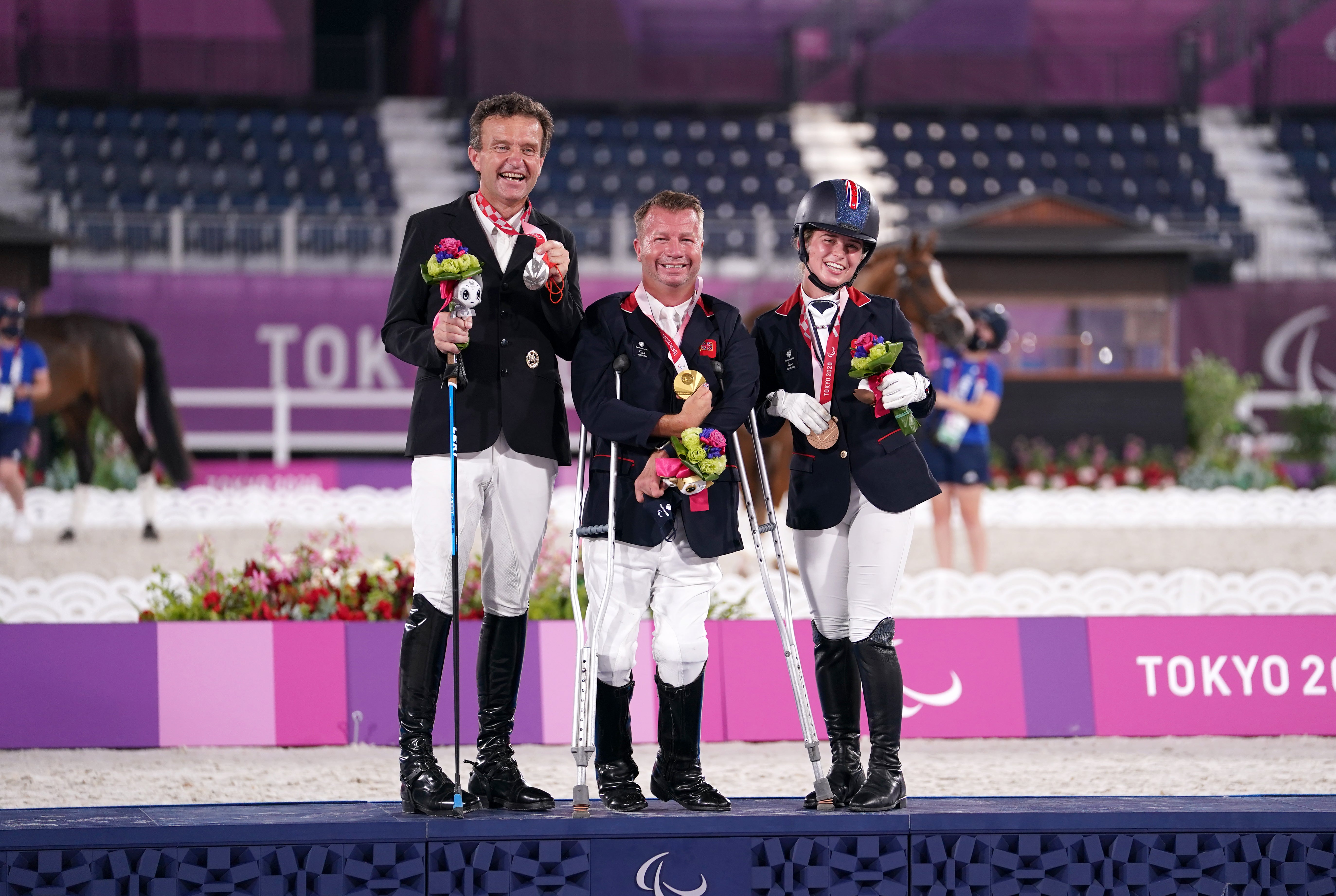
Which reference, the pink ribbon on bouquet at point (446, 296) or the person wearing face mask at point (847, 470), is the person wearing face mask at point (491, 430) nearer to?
the pink ribbon on bouquet at point (446, 296)

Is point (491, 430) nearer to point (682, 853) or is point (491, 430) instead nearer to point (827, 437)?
point (827, 437)

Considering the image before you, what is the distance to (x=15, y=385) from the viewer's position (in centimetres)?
1012

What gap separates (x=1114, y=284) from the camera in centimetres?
1616

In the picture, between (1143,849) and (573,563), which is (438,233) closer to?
(573,563)

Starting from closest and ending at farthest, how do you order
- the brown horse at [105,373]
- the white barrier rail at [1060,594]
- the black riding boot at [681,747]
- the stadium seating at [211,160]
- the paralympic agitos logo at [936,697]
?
the black riding boot at [681,747] < the paralympic agitos logo at [936,697] < the white barrier rail at [1060,594] < the brown horse at [105,373] < the stadium seating at [211,160]

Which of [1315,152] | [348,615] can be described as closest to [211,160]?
[348,615]

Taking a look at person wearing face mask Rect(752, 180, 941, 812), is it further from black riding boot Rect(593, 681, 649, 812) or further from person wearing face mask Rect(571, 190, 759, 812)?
black riding boot Rect(593, 681, 649, 812)

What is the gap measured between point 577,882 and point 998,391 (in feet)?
17.4

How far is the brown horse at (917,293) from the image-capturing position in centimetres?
763

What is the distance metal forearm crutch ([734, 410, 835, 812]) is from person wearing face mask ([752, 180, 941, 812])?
4 cm

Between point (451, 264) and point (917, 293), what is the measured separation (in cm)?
484

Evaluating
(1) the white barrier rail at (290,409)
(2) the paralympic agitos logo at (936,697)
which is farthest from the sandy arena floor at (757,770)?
(1) the white barrier rail at (290,409)

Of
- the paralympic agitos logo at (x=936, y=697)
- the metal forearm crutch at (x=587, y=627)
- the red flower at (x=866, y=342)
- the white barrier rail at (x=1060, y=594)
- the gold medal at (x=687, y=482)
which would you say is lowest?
the paralympic agitos logo at (x=936, y=697)

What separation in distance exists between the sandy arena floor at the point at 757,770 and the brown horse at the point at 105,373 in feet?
20.9
